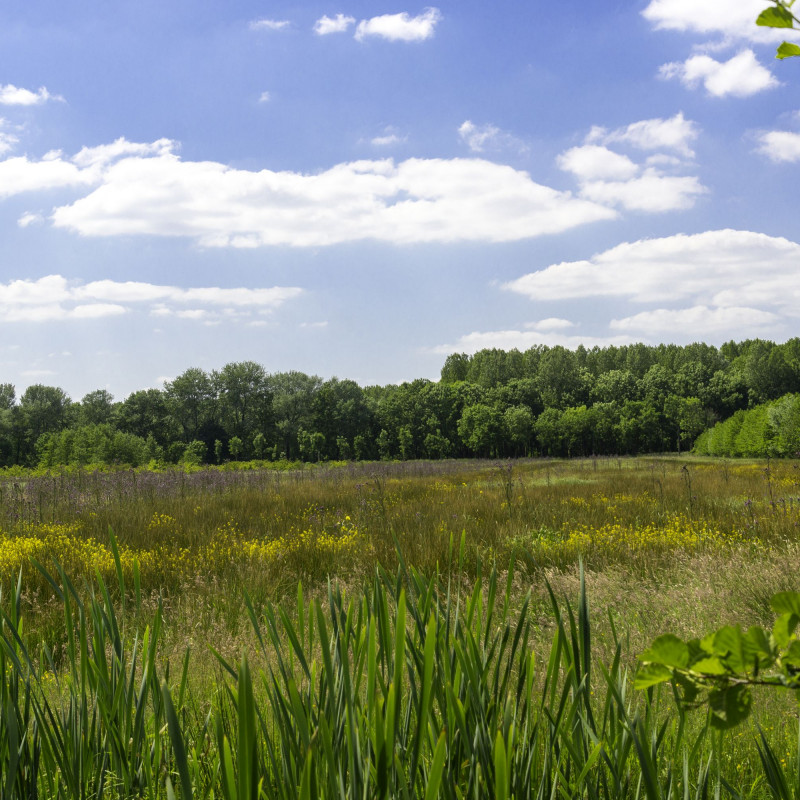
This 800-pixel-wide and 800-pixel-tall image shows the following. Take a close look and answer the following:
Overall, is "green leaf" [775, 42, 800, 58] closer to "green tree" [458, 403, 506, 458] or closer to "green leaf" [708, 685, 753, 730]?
"green leaf" [708, 685, 753, 730]

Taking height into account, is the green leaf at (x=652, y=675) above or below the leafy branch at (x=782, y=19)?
below

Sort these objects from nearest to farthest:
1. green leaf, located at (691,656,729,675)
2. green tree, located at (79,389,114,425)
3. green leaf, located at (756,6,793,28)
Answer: green leaf, located at (691,656,729,675) < green leaf, located at (756,6,793,28) < green tree, located at (79,389,114,425)

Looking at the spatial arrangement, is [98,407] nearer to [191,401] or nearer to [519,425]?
[191,401]

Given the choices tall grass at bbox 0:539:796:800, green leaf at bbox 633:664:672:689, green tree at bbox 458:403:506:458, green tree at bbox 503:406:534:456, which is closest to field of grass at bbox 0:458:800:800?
tall grass at bbox 0:539:796:800

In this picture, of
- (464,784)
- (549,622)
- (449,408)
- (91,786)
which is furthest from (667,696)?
(449,408)

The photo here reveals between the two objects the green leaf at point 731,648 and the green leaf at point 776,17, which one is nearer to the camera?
the green leaf at point 731,648

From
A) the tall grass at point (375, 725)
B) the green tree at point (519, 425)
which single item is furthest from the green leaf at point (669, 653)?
the green tree at point (519, 425)

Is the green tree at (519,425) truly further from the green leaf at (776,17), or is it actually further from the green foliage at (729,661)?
the green foliage at (729,661)

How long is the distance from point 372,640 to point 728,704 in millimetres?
394

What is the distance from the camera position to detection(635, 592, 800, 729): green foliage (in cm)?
53

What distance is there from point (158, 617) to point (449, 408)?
243ft

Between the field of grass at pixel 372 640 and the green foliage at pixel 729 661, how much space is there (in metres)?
0.19

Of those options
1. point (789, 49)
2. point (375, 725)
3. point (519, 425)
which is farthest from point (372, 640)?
point (519, 425)

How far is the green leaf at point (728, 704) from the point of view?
55 cm
